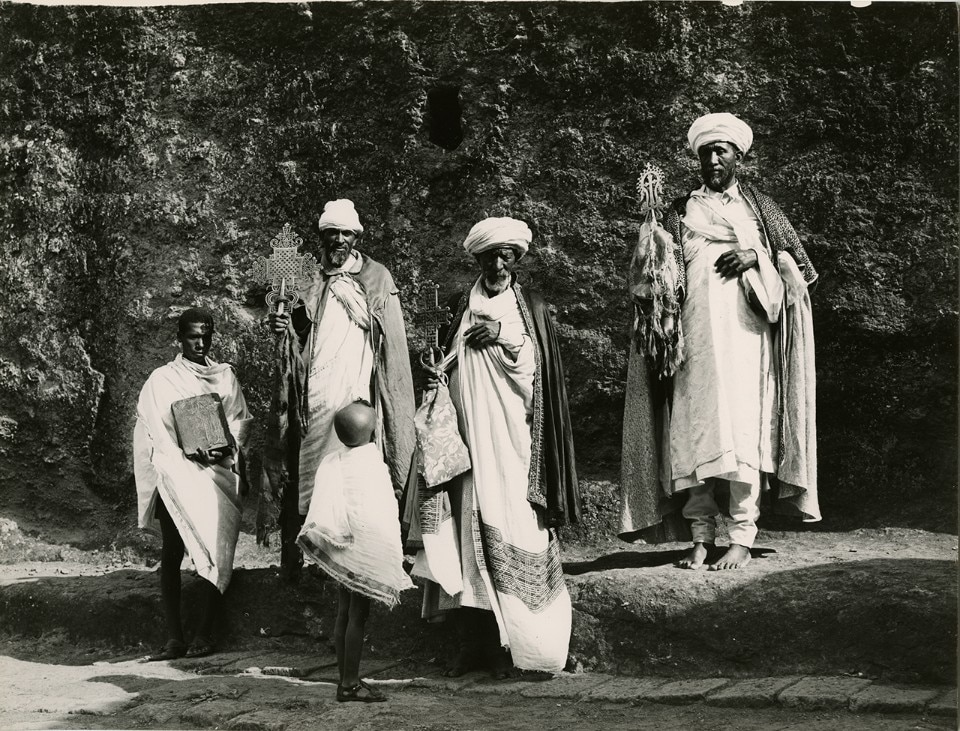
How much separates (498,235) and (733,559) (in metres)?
1.81

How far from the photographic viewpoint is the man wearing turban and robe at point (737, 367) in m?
7.17

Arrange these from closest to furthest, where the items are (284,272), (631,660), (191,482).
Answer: (631,660) → (284,272) → (191,482)

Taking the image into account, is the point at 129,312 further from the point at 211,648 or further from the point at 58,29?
the point at 211,648

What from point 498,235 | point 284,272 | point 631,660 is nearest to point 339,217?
point 284,272

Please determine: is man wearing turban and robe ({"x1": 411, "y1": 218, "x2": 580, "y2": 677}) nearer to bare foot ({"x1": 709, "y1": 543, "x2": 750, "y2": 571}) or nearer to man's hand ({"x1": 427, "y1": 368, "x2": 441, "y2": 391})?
man's hand ({"x1": 427, "y1": 368, "x2": 441, "y2": 391})

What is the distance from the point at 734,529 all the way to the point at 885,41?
2.70 meters

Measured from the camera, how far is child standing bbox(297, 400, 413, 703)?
6.52 meters

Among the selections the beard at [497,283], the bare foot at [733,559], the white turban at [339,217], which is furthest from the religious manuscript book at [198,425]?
the bare foot at [733,559]

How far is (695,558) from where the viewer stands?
23.5 ft

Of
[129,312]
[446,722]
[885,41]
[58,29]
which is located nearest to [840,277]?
[885,41]

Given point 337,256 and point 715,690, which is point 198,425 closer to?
point 337,256

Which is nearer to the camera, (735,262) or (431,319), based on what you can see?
(735,262)

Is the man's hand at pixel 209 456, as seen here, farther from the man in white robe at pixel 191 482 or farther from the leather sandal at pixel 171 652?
the leather sandal at pixel 171 652

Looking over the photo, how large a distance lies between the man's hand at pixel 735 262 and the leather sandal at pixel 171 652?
3.11 metres
